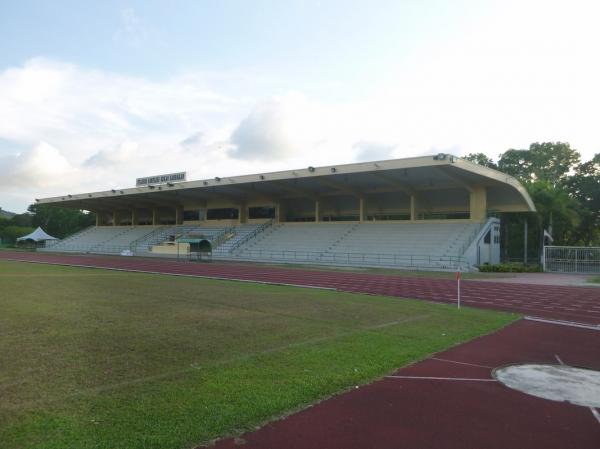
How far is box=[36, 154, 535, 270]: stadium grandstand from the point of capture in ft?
117

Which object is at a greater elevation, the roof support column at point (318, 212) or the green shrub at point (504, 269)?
the roof support column at point (318, 212)

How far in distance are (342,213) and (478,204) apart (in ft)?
49.5

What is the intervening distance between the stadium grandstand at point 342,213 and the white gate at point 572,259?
462cm

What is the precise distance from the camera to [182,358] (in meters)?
6.75

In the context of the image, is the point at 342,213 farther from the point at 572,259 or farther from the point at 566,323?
the point at 566,323

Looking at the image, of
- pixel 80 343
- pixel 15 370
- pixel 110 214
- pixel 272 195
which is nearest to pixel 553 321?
pixel 80 343

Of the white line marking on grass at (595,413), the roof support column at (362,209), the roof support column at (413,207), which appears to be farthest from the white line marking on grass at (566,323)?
the roof support column at (362,209)

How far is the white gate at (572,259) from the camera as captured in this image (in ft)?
105

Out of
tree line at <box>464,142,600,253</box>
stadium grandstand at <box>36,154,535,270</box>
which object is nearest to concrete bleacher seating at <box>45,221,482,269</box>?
stadium grandstand at <box>36,154,535,270</box>

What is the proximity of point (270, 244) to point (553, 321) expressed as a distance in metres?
35.5

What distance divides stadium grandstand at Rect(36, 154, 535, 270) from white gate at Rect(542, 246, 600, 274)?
4.62 meters

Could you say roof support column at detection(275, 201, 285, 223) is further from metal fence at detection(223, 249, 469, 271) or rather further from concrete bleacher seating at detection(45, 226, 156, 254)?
concrete bleacher seating at detection(45, 226, 156, 254)

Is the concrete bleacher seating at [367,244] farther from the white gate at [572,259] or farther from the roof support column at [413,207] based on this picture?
the white gate at [572,259]

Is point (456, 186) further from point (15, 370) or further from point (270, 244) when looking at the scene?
point (15, 370)
